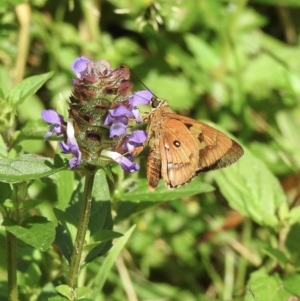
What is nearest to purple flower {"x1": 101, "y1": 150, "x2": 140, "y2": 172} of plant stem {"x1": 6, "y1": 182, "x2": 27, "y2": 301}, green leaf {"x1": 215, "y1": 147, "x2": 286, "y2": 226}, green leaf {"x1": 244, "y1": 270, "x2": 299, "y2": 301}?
plant stem {"x1": 6, "y1": 182, "x2": 27, "y2": 301}

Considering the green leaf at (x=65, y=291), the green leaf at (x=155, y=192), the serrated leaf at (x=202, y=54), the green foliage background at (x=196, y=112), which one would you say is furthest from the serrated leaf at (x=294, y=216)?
the serrated leaf at (x=202, y=54)

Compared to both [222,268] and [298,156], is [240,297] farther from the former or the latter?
[298,156]

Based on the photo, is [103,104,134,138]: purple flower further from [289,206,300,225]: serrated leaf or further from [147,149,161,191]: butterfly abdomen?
[289,206,300,225]: serrated leaf

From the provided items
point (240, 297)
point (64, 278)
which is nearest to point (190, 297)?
point (240, 297)

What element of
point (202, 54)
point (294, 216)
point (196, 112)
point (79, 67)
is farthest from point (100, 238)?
point (202, 54)

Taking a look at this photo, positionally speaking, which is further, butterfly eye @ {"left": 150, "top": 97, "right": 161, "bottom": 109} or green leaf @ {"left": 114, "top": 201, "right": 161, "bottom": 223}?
green leaf @ {"left": 114, "top": 201, "right": 161, "bottom": 223}

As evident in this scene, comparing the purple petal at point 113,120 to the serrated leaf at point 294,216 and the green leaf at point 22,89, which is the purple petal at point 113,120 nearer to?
the green leaf at point 22,89
